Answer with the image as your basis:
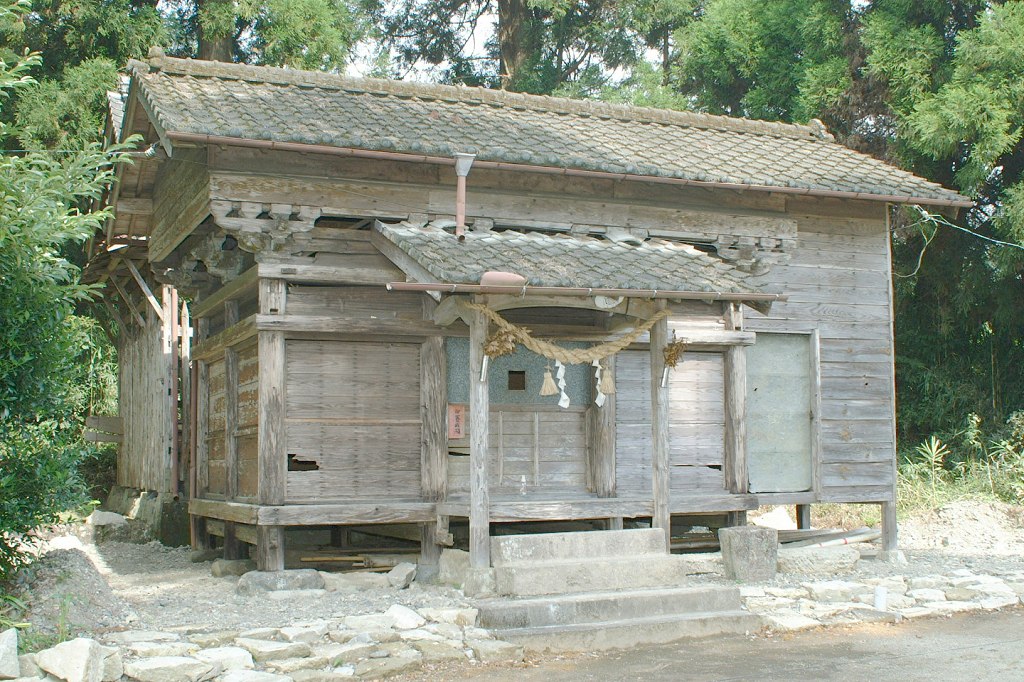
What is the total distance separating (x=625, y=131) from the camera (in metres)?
11.2

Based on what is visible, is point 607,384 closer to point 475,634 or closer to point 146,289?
point 475,634

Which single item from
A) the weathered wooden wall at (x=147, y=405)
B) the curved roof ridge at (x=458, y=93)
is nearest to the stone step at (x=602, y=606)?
the curved roof ridge at (x=458, y=93)

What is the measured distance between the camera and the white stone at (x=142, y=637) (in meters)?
6.34

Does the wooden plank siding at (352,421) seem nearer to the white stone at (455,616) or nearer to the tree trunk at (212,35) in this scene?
the white stone at (455,616)

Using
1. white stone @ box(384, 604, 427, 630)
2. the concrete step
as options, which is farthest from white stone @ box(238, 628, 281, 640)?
the concrete step

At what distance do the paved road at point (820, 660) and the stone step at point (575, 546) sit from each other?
48.6 inches

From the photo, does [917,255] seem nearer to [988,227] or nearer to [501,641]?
[988,227]

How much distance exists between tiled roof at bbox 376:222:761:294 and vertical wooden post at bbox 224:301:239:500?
96.8 inches

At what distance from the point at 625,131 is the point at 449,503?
4.89m

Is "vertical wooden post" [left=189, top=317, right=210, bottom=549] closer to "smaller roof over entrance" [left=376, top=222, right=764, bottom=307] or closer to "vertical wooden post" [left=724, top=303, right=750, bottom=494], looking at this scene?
"smaller roof over entrance" [left=376, top=222, right=764, bottom=307]

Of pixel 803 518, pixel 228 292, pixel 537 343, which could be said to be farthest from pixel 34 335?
pixel 803 518

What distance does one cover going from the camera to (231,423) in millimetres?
10180

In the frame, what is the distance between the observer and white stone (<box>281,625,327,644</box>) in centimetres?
661

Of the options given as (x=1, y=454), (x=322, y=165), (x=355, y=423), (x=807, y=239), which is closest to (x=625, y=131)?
(x=807, y=239)
